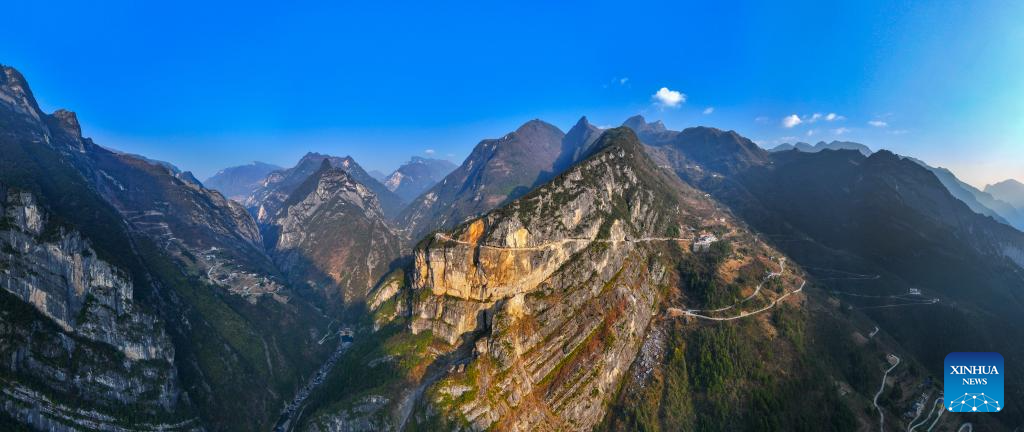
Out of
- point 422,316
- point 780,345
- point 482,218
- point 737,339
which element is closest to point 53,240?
point 422,316

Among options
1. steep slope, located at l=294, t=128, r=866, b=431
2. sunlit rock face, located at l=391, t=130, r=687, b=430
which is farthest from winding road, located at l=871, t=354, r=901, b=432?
sunlit rock face, located at l=391, t=130, r=687, b=430

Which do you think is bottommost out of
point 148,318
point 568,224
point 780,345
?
point 780,345

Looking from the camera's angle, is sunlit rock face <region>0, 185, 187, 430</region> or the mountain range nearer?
sunlit rock face <region>0, 185, 187, 430</region>

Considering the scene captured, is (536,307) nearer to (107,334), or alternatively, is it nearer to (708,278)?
(708,278)

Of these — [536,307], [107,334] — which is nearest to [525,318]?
[536,307]

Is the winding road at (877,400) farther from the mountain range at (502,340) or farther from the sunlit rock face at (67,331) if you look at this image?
the sunlit rock face at (67,331)

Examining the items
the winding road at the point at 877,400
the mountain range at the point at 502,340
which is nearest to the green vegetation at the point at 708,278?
the mountain range at the point at 502,340

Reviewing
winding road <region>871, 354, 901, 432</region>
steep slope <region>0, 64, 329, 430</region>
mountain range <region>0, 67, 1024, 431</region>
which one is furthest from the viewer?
winding road <region>871, 354, 901, 432</region>

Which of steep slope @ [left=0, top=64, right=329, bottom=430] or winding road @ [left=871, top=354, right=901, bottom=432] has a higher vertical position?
steep slope @ [left=0, top=64, right=329, bottom=430]

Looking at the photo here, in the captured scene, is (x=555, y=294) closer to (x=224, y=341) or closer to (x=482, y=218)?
(x=482, y=218)

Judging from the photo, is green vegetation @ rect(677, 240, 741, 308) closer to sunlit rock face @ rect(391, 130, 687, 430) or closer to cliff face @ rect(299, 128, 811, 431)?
cliff face @ rect(299, 128, 811, 431)
